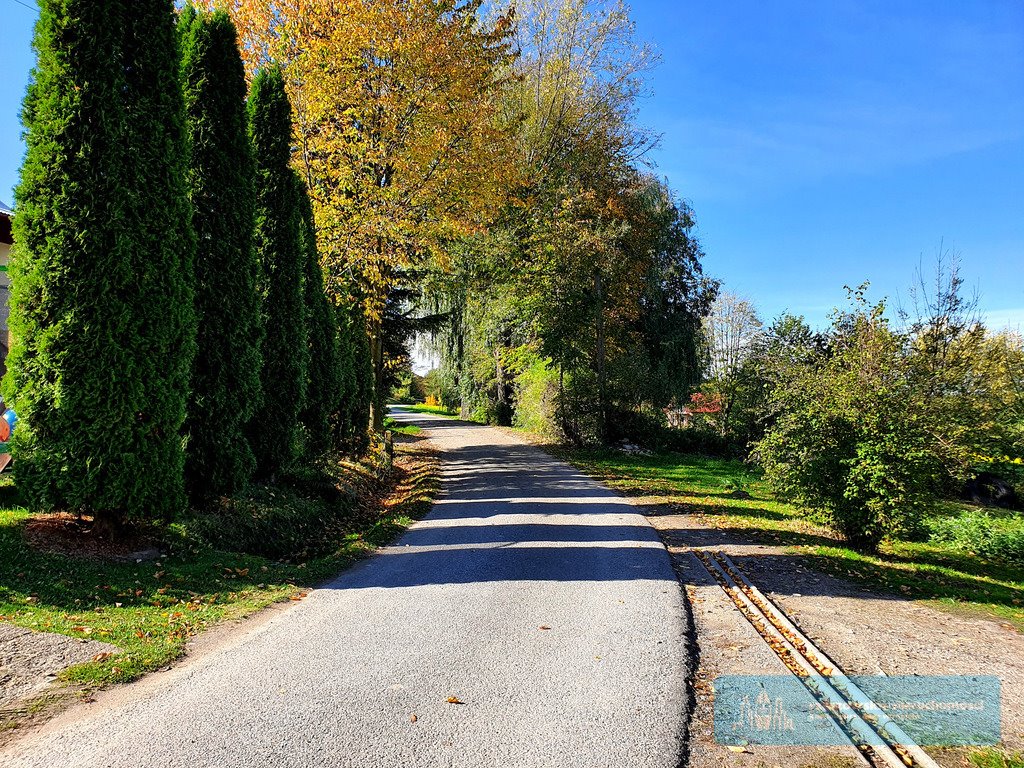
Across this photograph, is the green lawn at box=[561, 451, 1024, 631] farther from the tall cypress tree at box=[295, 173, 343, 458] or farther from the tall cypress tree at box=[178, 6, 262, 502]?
the tall cypress tree at box=[178, 6, 262, 502]

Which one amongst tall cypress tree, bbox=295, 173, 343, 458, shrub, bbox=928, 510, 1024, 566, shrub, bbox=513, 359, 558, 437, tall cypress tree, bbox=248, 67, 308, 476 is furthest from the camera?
shrub, bbox=513, 359, 558, 437

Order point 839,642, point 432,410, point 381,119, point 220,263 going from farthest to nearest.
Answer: point 432,410, point 381,119, point 220,263, point 839,642

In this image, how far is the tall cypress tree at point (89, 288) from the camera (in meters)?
6.04

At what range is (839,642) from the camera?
16.7ft

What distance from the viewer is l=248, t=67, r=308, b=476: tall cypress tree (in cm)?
1024

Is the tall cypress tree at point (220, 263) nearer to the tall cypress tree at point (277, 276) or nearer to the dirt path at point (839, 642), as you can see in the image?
the tall cypress tree at point (277, 276)

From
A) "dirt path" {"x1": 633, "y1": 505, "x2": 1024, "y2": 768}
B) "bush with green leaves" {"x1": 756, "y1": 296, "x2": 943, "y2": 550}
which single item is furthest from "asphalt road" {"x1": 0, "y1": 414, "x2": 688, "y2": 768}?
"bush with green leaves" {"x1": 756, "y1": 296, "x2": 943, "y2": 550}

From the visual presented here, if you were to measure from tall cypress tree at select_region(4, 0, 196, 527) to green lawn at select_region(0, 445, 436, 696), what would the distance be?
705 millimetres

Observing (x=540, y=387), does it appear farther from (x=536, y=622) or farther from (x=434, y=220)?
(x=536, y=622)

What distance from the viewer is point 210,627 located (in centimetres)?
492

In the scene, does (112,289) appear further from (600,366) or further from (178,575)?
(600,366)

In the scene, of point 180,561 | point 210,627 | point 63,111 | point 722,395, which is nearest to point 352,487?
point 180,561

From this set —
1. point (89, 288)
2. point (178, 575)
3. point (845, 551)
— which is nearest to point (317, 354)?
point (89, 288)
